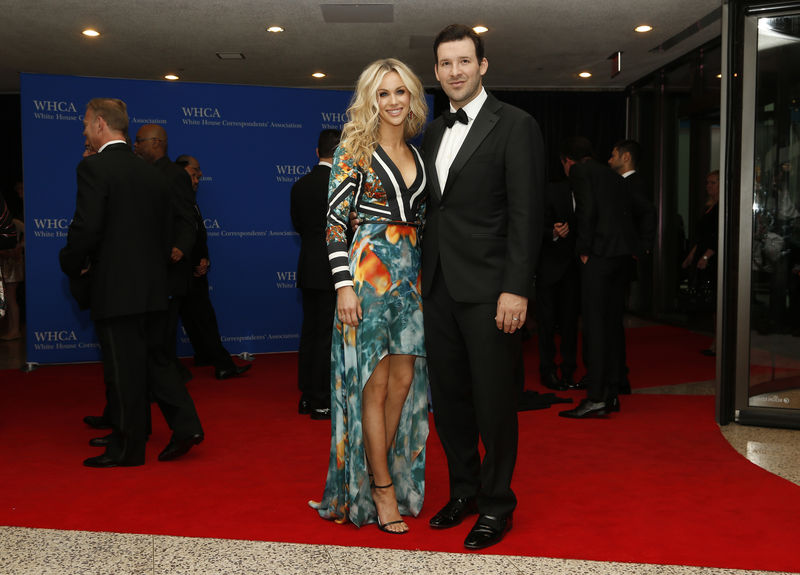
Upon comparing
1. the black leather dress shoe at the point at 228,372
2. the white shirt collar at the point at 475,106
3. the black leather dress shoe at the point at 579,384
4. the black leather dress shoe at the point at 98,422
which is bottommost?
the black leather dress shoe at the point at 579,384

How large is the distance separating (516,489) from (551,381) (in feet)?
7.42

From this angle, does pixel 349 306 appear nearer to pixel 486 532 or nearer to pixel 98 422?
pixel 486 532

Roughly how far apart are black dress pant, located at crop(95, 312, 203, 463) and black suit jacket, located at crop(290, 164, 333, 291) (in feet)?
3.66

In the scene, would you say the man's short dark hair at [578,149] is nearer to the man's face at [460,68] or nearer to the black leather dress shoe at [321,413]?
the black leather dress shoe at [321,413]

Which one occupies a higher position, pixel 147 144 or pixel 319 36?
pixel 319 36

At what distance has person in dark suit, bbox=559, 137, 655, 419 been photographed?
4.47 meters

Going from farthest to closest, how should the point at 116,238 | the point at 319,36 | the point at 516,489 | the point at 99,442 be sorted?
the point at 319,36
the point at 99,442
the point at 116,238
the point at 516,489

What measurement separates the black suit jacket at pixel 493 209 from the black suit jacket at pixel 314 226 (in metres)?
2.10

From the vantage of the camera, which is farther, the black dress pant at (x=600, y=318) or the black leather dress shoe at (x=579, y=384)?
the black leather dress shoe at (x=579, y=384)

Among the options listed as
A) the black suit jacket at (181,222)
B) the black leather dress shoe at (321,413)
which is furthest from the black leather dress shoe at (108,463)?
the black suit jacket at (181,222)

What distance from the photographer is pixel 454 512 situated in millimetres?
2738

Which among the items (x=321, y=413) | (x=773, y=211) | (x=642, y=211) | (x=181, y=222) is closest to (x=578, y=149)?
(x=642, y=211)

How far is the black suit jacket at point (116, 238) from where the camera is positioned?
3.37 meters

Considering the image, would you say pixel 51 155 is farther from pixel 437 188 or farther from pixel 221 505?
pixel 437 188
